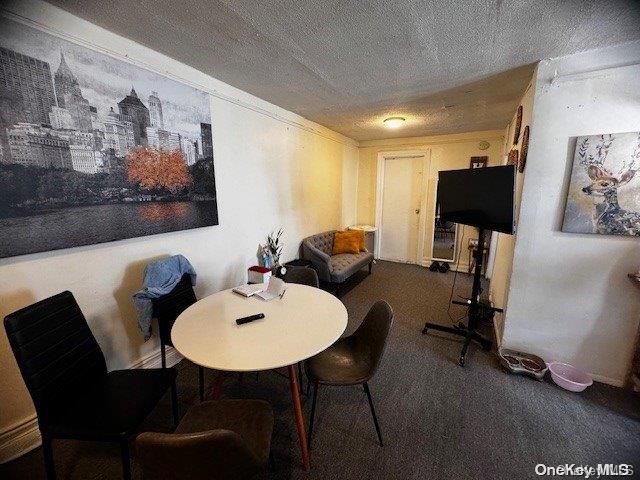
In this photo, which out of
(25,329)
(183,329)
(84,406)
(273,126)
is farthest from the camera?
(273,126)

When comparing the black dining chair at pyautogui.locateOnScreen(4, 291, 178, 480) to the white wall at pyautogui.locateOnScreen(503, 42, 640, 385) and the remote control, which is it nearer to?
the remote control

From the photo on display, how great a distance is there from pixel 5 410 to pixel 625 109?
4152mm

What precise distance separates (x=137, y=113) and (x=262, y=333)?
1723 mm

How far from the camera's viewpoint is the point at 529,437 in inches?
59.6

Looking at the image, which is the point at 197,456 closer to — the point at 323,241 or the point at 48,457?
the point at 48,457

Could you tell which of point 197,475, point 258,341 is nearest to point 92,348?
point 258,341

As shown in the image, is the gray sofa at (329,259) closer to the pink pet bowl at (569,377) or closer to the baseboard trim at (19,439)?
the pink pet bowl at (569,377)

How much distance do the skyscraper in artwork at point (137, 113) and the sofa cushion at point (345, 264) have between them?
2404mm

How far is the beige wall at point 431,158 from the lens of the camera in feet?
13.6

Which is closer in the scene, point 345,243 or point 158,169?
point 158,169

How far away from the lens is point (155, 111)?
1.87 meters

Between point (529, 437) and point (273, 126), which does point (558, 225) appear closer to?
point (529, 437)

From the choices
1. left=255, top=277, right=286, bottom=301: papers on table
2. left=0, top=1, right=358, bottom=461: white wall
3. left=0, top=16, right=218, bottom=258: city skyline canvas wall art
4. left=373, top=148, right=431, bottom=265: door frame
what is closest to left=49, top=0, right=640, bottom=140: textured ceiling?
left=0, top=1, right=358, bottom=461: white wall

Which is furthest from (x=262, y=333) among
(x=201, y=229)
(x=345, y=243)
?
(x=345, y=243)
